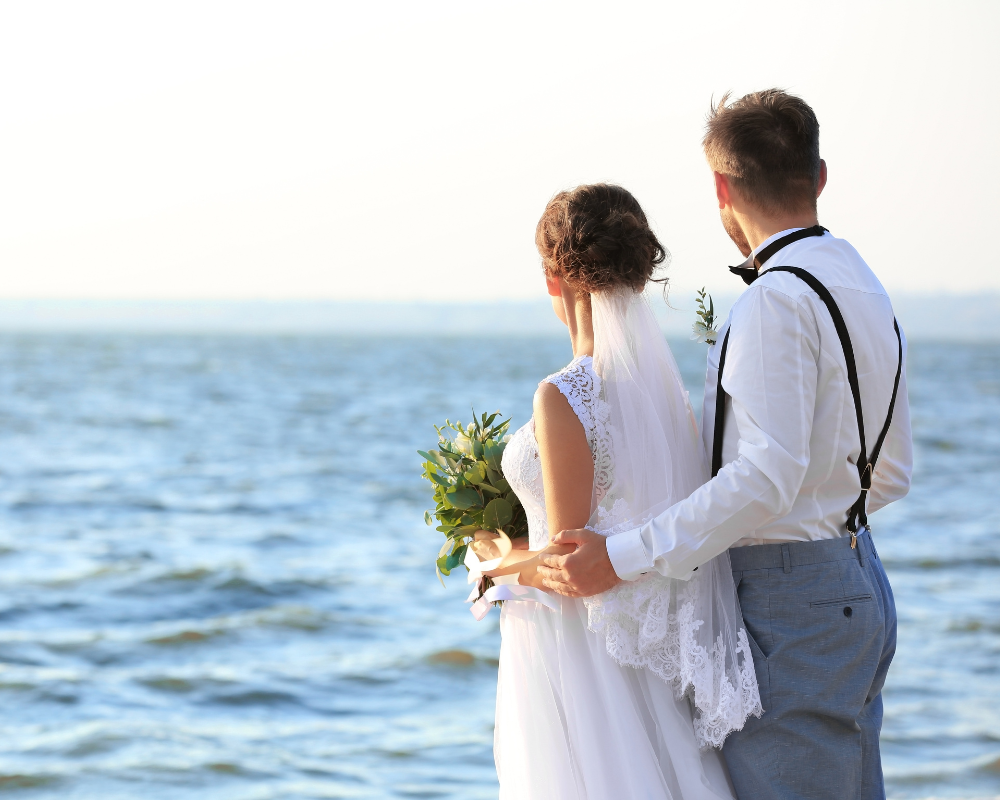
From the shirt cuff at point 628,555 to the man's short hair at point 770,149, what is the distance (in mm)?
862

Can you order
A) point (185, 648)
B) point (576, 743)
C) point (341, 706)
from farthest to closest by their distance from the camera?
point (185, 648) → point (341, 706) → point (576, 743)

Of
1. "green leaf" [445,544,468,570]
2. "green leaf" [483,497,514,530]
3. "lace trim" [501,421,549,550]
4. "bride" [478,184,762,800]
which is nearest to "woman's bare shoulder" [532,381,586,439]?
"bride" [478,184,762,800]

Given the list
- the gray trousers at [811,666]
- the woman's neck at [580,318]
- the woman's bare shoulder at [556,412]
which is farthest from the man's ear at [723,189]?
the gray trousers at [811,666]

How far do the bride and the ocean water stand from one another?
10.1ft

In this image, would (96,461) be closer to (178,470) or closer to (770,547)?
(178,470)

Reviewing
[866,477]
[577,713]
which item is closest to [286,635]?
[577,713]

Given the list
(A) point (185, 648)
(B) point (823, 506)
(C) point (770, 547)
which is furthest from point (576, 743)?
(A) point (185, 648)

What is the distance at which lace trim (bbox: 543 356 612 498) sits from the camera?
2.52 metres

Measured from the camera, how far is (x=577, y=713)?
99.8 inches

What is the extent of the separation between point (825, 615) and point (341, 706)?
517 cm

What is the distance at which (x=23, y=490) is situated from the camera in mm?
16156

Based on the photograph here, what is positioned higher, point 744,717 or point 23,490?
point 744,717
